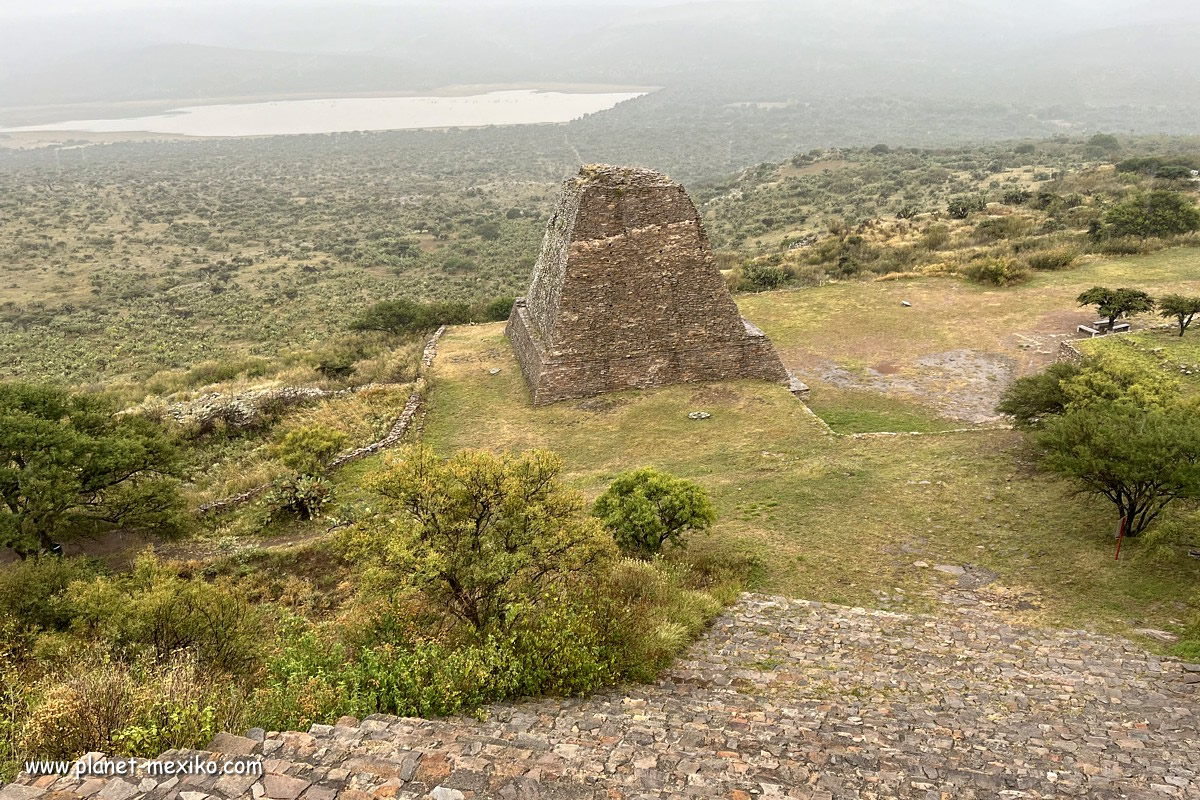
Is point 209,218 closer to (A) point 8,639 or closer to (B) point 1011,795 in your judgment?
(A) point 8,639

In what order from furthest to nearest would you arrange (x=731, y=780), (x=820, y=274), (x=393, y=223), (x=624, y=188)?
(x=393, y=223), (x=820, y=274), (x=624, y=188), (x=731, y=780)

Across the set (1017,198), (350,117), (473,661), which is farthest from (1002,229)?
(350,117)

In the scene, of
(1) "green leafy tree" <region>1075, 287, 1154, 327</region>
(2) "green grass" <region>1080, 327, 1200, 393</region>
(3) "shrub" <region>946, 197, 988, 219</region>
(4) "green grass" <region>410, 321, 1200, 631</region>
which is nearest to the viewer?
(4) "green grass" <region>410, 321, 1200, 631</region>

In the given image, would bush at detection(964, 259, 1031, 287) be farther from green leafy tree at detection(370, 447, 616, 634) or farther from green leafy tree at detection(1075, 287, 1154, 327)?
green leafy tree at detection(370, 447, 616, 634)

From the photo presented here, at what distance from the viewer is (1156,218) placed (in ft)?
94.9

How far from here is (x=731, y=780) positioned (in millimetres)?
4895

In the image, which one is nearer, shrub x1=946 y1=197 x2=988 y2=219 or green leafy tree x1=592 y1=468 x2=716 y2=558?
green leafy tree x1=592 y1=468 x2=716 y2=558

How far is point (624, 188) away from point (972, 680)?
43.8 feet

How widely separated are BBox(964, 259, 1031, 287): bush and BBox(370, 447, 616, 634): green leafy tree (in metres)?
23.4

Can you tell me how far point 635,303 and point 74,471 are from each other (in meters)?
12.0

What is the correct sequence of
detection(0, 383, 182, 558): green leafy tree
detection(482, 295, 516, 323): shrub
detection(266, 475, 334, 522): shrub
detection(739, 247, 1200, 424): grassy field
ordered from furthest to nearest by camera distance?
detection(482, 295, 516, 323): shrub
detection(739, 247, 1200, 424): grassy field
detection(266, 475, 334, 522): shrub
detection(0, 383, 182, 558): green leafy tree

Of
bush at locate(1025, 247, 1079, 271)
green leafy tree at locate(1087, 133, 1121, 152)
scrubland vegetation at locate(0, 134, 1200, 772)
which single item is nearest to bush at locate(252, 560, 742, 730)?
scrubland vegetation at locate(0, 134, 1200, 772)

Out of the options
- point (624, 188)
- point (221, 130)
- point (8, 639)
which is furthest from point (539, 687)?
point (221, 130)

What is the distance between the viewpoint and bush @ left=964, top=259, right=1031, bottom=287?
83.0 feet
